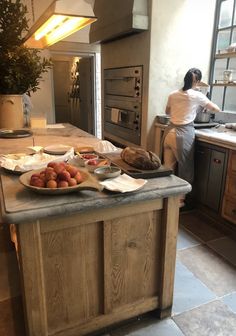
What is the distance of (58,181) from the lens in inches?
48.8

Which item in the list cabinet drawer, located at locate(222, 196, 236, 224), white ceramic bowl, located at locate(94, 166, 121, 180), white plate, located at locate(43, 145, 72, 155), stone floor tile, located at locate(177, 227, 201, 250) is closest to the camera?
white ceramic bowl, located at locate(94, 166, 121, 180)

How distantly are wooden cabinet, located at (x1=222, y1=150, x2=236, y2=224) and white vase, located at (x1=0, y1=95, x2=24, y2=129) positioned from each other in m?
2.22

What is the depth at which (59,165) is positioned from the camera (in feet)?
4.34

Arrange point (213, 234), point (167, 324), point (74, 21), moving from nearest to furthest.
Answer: point (167, 324) → point (74, 21) → point (213, 234)

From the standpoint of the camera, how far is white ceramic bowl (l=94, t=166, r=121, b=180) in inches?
54.6

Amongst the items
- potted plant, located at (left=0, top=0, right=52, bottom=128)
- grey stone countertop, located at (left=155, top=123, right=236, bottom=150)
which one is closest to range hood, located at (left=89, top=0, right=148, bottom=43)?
potted plant, located at (left=0, top=0, right=52, bottom=128)

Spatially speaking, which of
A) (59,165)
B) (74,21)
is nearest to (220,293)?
(59,165)

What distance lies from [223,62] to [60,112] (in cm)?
580

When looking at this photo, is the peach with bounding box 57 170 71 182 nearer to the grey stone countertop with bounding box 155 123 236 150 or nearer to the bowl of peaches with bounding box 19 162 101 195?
the bowl of peaches with bounding box 19 162 101 195

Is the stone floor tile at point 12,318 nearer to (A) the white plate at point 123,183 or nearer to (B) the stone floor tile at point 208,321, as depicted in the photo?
(B) the stone floor tile at point 208,321

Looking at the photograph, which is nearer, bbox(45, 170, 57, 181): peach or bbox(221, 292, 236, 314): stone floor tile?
bbox(45, 170, 57, 181): peach

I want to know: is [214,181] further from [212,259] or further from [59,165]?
[59,165]

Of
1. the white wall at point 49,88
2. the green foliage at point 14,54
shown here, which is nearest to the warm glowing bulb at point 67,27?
the green foliage at point 14,54

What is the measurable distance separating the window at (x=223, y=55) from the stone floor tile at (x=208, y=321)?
244 centimetres
